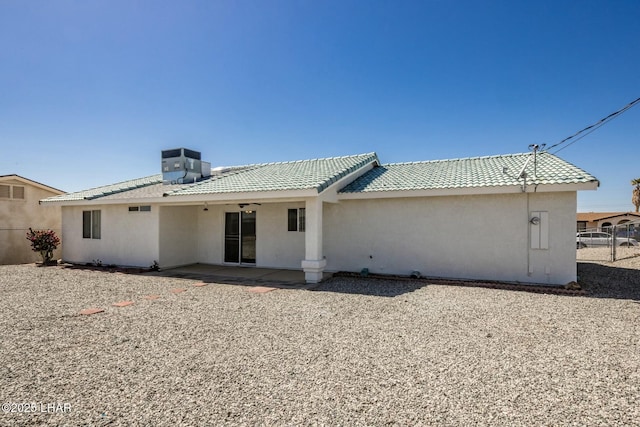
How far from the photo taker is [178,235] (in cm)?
1369

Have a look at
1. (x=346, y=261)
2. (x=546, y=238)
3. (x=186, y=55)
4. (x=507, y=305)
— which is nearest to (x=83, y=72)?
(x=186, y=55)

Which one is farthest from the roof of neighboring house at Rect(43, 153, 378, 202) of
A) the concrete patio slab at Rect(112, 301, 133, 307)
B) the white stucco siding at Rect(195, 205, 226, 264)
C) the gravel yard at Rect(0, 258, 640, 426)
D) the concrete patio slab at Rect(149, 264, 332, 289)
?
the concrete patio slab at Rect(112, 301, 133, 307)

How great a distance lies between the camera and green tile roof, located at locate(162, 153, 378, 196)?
408 inches

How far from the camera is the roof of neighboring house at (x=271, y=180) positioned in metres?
10.6

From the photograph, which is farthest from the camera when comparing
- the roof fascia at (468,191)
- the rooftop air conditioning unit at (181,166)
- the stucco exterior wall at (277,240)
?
the rooftop air conditioning unit at (181,166)

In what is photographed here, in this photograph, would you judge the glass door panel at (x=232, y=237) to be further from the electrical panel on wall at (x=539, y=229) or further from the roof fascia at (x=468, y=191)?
the electrical panel on wall at (x=539, y=229)

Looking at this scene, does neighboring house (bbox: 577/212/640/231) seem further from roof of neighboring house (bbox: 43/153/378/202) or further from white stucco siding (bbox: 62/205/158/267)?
white stucco siding (bbox: 62/205/158/267)

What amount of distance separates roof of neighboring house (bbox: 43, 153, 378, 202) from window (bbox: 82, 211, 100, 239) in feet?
2.90

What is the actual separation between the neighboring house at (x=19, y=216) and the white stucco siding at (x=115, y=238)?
3.29m

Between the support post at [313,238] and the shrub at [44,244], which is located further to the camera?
the shrub at [44,244]

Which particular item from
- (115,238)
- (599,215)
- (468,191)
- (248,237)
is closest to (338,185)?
(468,191)

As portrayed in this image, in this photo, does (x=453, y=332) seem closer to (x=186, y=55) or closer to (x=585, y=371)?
(x=585, y=371)

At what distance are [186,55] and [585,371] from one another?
1369 centimetres

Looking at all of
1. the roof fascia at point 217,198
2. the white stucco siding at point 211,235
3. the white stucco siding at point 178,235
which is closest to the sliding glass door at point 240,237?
the white stucco siding at point 211,235
